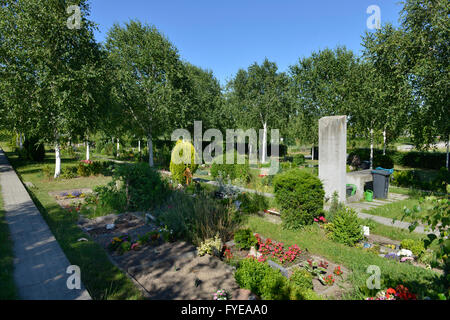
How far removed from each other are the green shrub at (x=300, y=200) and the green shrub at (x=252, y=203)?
4.74ft

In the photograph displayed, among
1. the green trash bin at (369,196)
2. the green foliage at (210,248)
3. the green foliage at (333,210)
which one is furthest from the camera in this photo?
the green trash bin at (369,196)

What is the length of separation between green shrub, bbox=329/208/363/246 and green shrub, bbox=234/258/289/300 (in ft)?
8.54

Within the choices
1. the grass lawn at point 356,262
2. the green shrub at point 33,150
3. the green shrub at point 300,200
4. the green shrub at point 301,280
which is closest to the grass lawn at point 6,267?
the green shrub at point 301,280

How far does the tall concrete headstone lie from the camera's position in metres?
7.90

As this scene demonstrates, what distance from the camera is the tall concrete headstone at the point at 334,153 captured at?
7.90m

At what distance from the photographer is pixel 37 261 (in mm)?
4238

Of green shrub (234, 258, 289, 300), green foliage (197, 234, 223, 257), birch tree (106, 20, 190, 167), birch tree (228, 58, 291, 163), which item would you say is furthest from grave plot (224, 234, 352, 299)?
birch tree (228, 58, 291, 163)

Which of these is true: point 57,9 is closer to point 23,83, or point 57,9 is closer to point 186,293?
point 23,83

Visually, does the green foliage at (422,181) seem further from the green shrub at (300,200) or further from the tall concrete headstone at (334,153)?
the green shrub at (300,200)

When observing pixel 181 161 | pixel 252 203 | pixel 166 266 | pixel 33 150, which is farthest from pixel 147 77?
pixel 166 266

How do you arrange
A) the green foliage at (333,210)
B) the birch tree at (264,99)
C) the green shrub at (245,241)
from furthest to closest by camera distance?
1. the birch tree at (264,99)
2. the green foliage at (333,210)
3. the green shrub at (245,241)

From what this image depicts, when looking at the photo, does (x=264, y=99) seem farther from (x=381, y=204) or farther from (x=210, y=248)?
(x=210, y=248)

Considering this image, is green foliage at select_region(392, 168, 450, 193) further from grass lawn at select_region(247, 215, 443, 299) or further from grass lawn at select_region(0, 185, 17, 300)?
grass lawn at select_region(0, 185, 17, 300)
